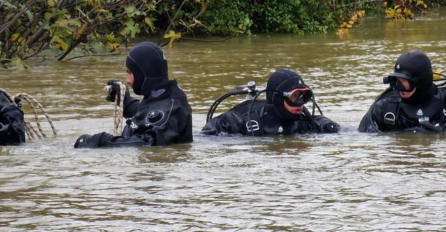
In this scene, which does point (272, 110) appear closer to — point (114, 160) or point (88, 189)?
point (114, 160)

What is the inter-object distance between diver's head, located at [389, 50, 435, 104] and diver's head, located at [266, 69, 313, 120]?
92 centimetres

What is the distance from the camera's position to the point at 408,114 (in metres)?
10.8

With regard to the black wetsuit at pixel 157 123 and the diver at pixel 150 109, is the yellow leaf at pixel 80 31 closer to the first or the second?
the diver at pixel 150 109

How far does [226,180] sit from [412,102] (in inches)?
130

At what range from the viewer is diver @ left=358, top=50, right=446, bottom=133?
1065 centimetres

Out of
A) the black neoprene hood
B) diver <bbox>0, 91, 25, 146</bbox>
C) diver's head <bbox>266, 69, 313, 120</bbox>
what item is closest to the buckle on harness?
the black neoprene hood

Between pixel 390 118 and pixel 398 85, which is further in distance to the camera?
pixel 390 118

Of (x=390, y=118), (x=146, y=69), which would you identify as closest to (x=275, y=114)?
(x=390, y=118)

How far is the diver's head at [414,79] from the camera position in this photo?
10.6 m

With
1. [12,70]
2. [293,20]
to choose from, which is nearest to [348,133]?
[12,70]

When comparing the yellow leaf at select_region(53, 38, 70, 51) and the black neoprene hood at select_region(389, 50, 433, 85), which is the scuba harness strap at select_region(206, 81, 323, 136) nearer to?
the black neoprene hood at select_region(389, 50, 433, 85)

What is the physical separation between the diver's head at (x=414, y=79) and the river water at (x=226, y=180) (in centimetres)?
42

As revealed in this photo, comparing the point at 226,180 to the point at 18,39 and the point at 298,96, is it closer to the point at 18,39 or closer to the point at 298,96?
the point at 298,96

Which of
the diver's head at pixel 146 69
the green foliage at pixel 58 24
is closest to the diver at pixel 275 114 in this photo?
the diver's head at pixel 146 69
